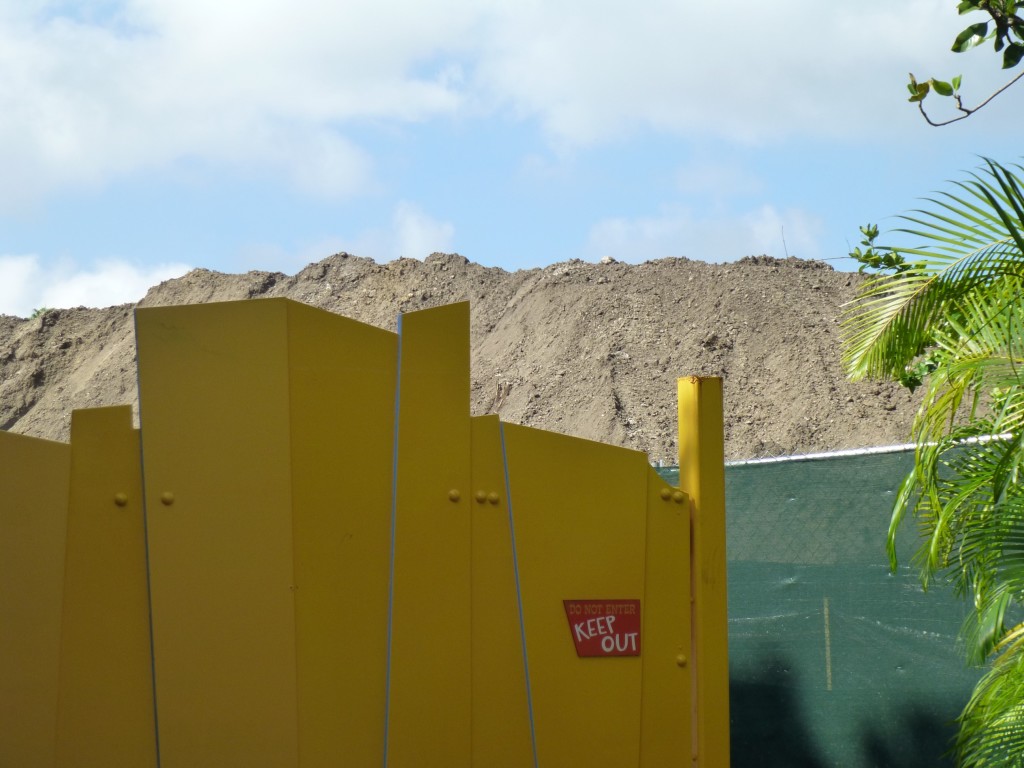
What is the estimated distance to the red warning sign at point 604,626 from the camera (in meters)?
3.45

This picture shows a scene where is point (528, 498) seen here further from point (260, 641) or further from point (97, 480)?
point (97, 480)

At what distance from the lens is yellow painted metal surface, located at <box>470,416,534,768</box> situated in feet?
11.0

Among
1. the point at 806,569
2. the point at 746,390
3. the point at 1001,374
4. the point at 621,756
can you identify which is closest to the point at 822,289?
the point at 746,390

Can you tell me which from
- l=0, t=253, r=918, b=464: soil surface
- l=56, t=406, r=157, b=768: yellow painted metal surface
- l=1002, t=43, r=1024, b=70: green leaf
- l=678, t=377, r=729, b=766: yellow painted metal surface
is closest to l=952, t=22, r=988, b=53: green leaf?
l=1002, t=43, r=1024, b=70: green leaf

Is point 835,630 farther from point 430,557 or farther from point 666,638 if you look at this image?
point 430,557

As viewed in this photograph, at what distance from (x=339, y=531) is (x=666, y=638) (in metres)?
1.08

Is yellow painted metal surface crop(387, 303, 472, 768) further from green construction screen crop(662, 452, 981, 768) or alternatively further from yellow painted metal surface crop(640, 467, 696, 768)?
green construction screen crop(662, 452, 981, 768)

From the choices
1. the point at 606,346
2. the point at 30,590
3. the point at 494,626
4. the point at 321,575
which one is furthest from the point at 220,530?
the point at 606,346

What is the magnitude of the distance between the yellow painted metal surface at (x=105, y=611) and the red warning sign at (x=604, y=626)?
1.23m

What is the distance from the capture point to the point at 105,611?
3158mm

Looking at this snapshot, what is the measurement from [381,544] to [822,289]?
636 inches

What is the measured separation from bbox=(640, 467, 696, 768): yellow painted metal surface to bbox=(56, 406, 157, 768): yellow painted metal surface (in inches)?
57.9

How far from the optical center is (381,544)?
3.30 meters

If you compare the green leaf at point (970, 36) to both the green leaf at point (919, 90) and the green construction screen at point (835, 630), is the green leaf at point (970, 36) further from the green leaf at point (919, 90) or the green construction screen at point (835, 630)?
the green construction screen at point (835, 630)
